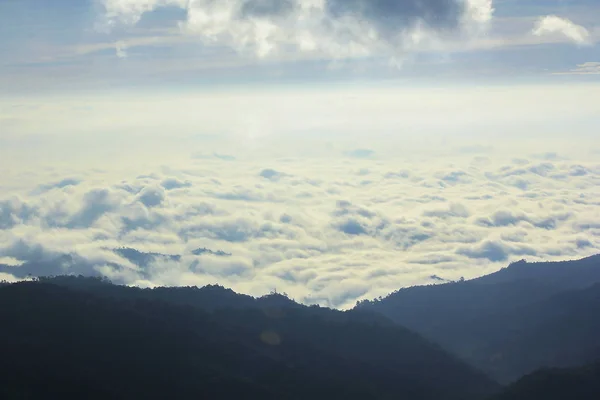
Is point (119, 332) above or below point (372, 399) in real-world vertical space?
above

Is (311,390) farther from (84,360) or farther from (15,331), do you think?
(15,331)

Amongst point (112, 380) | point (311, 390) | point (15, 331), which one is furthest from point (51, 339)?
point (311, 390)

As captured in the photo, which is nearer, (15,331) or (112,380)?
(112,380)

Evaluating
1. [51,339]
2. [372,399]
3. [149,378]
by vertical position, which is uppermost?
[51,339]

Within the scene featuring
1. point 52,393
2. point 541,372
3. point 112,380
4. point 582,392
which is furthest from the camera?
point 541,372

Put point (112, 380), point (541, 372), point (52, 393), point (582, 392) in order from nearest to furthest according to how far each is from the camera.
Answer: point (52, 393) → point (112, 380) → point (582, 392) → point (541, 372)

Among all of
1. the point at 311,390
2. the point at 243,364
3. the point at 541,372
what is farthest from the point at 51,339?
the point at 541,372
